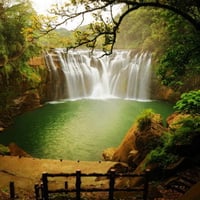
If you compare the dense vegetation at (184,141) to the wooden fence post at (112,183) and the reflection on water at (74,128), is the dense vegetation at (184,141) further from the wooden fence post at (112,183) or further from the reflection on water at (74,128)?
the reflection on water at (74,128)

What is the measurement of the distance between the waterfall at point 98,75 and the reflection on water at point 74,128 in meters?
2.44

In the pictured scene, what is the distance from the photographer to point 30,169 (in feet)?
35.6

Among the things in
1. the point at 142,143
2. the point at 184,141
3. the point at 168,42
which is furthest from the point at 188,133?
the point at 168,42

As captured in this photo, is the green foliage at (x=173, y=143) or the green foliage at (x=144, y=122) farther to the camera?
the green foliage at (x=144, y=122)

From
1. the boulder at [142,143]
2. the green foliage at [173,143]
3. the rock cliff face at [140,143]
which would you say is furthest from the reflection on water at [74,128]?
the green foliage at [173,143]

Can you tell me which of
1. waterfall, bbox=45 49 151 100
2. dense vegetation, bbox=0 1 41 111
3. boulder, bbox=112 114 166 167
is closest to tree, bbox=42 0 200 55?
boulder, bbox=112 114 166 167

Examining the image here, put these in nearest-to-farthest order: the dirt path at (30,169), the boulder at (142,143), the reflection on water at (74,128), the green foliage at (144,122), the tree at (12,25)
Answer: the dirt path at (30,169), the boulder at (142,143), the green foliage at (144,122), the reflection on water at (74,128), the tree at (12,25)

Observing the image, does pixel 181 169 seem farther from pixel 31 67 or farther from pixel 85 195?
pixel 31 67

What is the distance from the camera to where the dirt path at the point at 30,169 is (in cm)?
926

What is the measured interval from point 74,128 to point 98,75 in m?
13.6

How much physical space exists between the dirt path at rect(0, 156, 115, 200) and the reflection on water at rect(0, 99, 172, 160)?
2.83m

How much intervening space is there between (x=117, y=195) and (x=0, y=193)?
3.57m

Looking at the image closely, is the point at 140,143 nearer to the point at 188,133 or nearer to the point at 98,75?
the point at 188,133

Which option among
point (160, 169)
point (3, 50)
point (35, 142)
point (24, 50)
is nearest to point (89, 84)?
point (24, 50)
